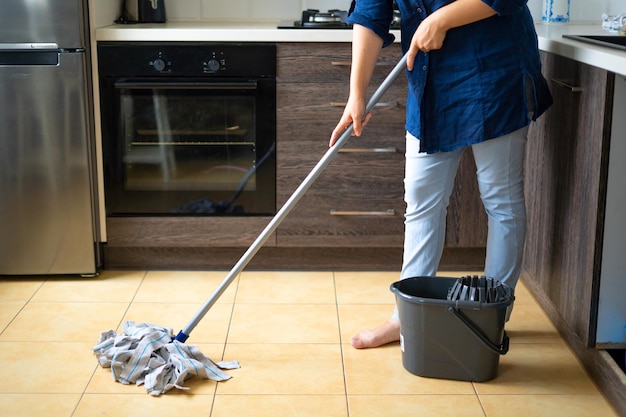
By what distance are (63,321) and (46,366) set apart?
0.31 metres

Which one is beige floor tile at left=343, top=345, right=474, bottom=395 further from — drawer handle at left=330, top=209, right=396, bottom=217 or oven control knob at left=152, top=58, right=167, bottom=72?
oven control knob at left=152, top=58, right=167, bottom=72

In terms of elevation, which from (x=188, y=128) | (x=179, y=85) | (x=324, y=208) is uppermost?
(x=179, y=85)

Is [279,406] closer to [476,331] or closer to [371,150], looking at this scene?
[476,331]

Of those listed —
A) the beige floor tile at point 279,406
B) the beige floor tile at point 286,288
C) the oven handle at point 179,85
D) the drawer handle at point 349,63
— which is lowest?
the beige floor tile at point 279,406

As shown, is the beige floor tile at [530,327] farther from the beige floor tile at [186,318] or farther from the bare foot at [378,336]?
the beige floor tile at [186,318]

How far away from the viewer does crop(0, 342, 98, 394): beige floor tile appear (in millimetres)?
2145

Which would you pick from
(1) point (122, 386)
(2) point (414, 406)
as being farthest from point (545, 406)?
(1) point (122, 386)

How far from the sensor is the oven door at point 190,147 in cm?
284

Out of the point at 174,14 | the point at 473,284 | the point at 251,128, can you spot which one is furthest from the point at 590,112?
the point at 174,14

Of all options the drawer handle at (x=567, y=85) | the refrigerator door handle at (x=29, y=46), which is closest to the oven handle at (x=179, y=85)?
the refrigerator door handle at (x=29, y=46)

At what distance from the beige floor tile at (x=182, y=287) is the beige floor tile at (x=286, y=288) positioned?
56mm

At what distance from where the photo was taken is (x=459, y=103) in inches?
84.5

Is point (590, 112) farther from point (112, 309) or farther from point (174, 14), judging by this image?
point (174, 14)

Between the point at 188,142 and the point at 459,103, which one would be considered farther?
the point at 188,142
